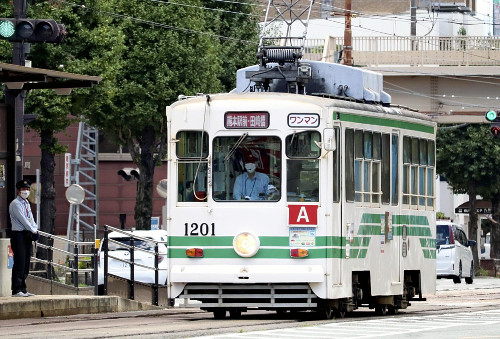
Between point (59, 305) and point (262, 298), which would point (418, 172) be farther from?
point (59, 305)

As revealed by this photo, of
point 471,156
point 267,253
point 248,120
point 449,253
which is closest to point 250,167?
point 248,120

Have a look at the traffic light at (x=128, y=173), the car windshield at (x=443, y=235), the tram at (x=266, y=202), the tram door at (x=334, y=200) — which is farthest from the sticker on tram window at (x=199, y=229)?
the traffic light at (x=128, y=173)

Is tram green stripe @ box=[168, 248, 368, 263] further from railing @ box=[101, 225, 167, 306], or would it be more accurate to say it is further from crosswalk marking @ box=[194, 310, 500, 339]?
railing @ box=[101, 225, 167, 306]

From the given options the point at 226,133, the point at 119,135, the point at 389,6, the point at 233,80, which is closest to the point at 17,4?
the point at 226,133

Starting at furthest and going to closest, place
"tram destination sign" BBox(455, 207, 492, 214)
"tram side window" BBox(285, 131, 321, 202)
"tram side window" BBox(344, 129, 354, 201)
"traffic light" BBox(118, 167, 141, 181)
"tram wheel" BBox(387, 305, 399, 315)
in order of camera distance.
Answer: "tram destination sign" BBox(455, 207, 492, 214)
"traffic light" BBox(118, 167, 141, 181)
"tram wheel" BBox(387, 305, 399, 315)
"tram side window" BBox(344, 129, 354, 201)
"tram side window" BBox(285, 131, 321, 202)

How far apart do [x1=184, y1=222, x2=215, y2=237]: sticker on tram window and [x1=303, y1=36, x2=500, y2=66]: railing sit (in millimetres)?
28633

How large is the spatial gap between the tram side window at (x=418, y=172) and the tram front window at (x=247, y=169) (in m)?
3.21

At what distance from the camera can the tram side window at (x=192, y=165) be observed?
18688 mm

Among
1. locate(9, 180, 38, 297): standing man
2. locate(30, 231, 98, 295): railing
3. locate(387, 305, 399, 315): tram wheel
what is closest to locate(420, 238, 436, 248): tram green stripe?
locate(387, 305, 399, 315): tram wheel

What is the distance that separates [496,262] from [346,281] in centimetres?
4150

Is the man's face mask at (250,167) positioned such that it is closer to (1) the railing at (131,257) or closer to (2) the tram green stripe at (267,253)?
(2) the tram green stripe at (267,253)

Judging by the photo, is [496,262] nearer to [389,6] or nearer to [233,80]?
[233,80]

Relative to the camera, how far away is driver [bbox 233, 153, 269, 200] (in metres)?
18.5

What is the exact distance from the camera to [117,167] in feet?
198
